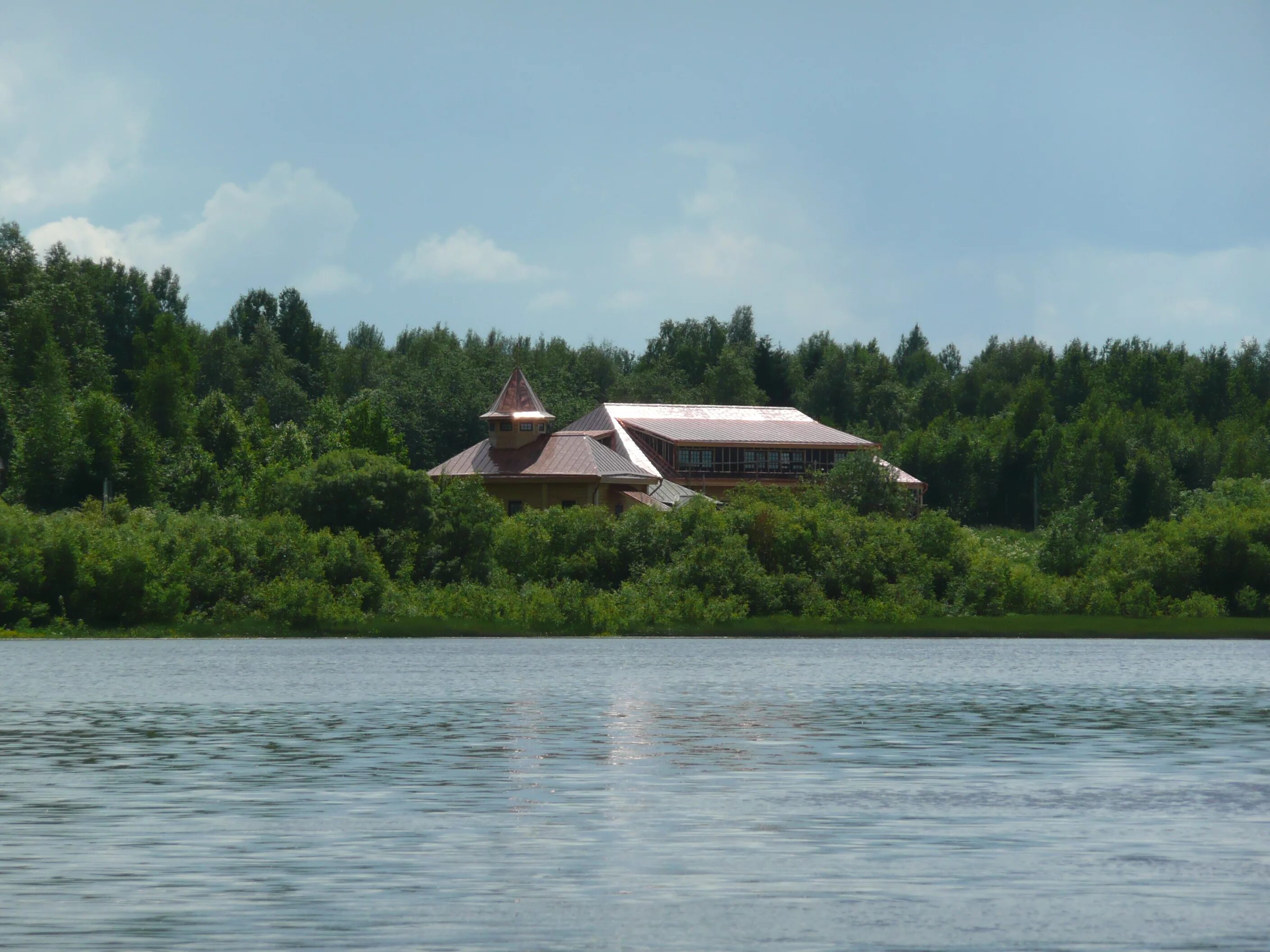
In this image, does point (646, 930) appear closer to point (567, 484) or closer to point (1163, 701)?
point (1163, 701)

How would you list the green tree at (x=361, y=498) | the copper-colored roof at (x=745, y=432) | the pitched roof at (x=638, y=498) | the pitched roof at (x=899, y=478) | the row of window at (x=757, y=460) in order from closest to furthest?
the green tree at (x=361, y=498), the pitched roof at (x=899, y=478), the pitched roof at (x=638, y=498), the copper-colored roof at (x=745, y=432), the row of window at (x=757, y=460)

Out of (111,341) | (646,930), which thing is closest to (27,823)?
(646,930)

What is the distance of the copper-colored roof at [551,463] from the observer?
126 metres

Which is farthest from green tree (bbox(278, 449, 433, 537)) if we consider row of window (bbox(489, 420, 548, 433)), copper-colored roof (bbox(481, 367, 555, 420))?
row of window (bbox(489, 420, 548, 433))

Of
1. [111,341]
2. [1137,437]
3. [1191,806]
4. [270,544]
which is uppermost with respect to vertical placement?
[111,341]

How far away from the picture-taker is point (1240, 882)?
51.8 feet

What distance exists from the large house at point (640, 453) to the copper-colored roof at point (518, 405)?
0.08 meters

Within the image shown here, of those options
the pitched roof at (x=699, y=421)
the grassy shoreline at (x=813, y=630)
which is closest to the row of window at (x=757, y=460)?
→ the pitched roof at (x=699, y=421)

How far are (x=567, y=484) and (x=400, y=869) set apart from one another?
11063 centimetres

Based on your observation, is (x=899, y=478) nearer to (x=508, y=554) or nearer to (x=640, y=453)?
(x=640, y=453)

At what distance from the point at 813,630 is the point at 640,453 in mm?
59300

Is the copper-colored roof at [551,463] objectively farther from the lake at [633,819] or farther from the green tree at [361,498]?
the lake at [633,819]

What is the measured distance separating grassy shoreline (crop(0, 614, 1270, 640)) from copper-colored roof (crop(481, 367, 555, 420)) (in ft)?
156

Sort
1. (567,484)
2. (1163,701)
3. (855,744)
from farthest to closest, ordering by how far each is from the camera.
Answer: (567,484)
(1163,701)
(855,744)
